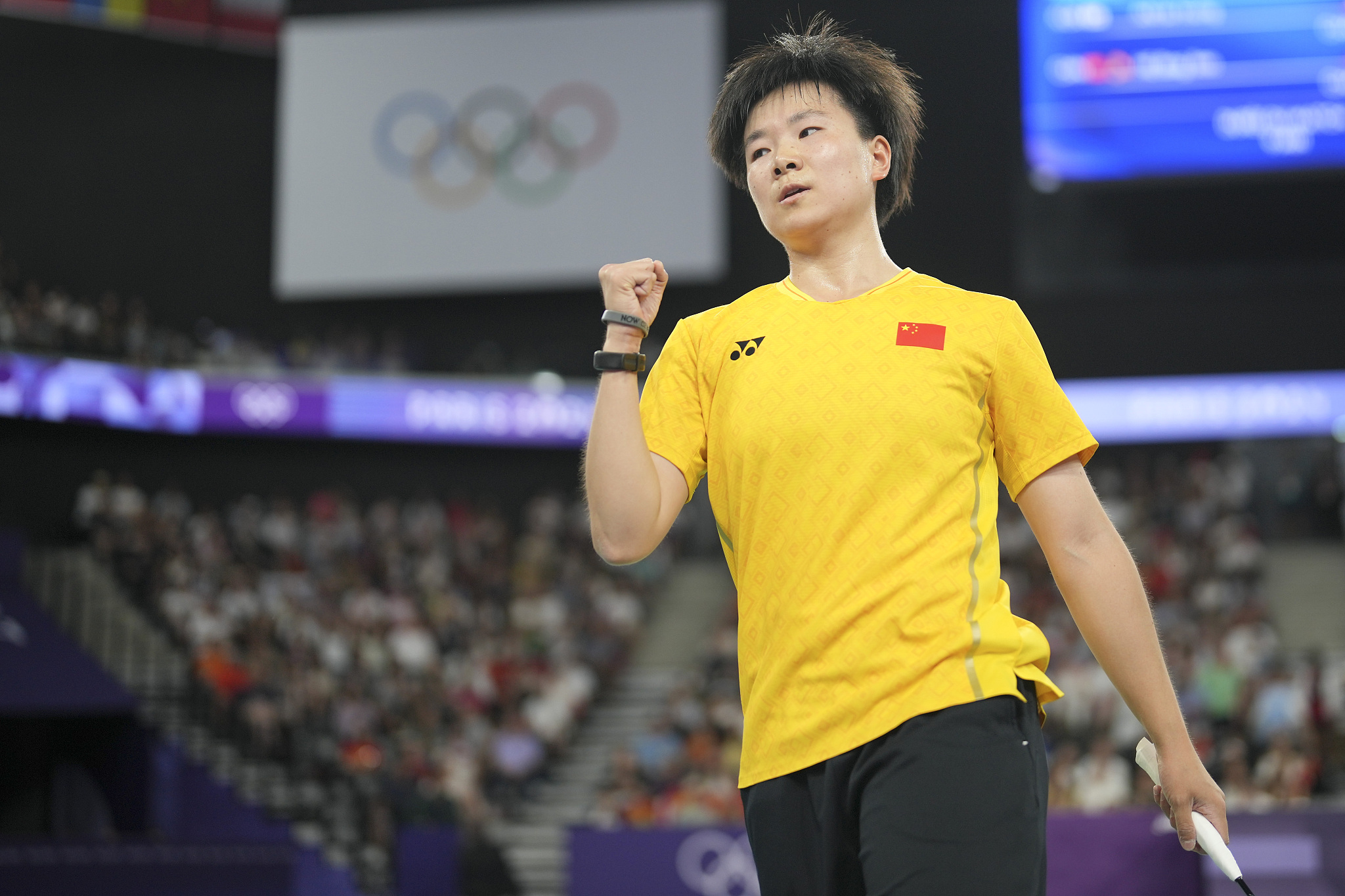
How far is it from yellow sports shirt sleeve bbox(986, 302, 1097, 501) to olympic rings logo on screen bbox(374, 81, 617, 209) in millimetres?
19882

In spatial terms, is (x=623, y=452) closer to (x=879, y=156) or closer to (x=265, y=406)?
(x=879, y=156)

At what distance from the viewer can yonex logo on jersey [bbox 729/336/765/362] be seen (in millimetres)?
2191

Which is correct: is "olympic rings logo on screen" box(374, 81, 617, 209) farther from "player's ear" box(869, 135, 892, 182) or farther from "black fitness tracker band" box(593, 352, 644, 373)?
"black fitness tracker band" box(593, 352, 644, 373)

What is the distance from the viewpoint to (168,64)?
72.6 ft

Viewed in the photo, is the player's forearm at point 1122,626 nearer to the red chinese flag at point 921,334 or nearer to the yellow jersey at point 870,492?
the yellow jersey at point 870,492

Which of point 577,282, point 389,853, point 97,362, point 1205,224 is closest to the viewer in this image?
point 389,853

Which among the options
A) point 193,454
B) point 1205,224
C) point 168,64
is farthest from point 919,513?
point 168,64

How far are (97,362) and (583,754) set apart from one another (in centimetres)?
811

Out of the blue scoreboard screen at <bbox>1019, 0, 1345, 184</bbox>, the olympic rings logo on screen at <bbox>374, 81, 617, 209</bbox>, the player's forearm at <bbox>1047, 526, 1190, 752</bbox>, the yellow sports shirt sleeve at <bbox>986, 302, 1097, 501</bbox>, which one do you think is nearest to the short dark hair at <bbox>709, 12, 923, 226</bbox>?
the yellow sports shirt sleeve at <bbox>986, 302, 1097, 501</bbox>

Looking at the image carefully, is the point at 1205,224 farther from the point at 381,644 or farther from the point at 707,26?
the point at 381,644

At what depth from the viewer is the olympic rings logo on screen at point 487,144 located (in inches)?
851

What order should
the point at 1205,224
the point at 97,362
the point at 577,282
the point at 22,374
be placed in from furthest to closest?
1. the point at 577,282
2. the point at 1205,224
3. the point at 97,362
4. the point at 22,374

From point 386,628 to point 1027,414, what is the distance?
14029 mm

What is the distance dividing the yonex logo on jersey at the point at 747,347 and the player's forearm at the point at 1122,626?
55 centimetres
